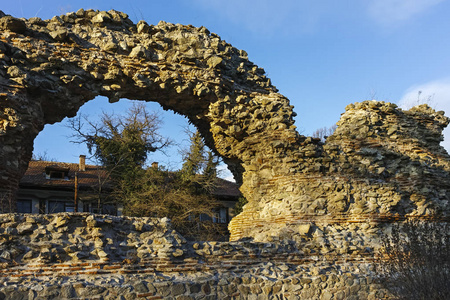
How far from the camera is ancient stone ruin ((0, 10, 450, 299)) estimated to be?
6.25 meters

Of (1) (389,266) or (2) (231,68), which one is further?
(2) (231,68)

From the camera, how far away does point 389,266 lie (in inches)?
262

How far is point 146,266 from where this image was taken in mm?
6168

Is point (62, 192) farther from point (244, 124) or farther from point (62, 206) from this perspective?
point (244, 124)

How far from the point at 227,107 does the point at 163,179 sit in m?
9.90

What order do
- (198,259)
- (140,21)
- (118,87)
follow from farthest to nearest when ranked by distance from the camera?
1. (140,21)
2. (118,87)
3. (198,259)

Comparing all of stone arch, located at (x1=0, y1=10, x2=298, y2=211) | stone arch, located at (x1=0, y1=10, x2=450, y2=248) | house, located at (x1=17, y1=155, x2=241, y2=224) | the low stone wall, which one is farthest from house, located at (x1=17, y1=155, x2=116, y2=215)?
the low stone wall

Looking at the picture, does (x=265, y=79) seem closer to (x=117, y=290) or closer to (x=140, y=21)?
(x=140, y=21)

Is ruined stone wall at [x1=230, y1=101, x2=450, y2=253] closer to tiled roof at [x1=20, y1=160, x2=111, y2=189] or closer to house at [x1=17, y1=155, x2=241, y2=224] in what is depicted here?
house at [x1=17, y1=155, x2=241, y2=224]

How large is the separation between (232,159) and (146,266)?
430 centimetres

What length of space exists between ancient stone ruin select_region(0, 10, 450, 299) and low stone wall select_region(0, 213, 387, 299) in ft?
0.07

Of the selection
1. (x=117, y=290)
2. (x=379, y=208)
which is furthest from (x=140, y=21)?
(x=379, y=208)

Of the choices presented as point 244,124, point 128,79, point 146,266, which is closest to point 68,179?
point 128,79

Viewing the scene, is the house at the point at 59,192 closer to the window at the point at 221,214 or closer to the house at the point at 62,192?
the house at the point at 62,192
